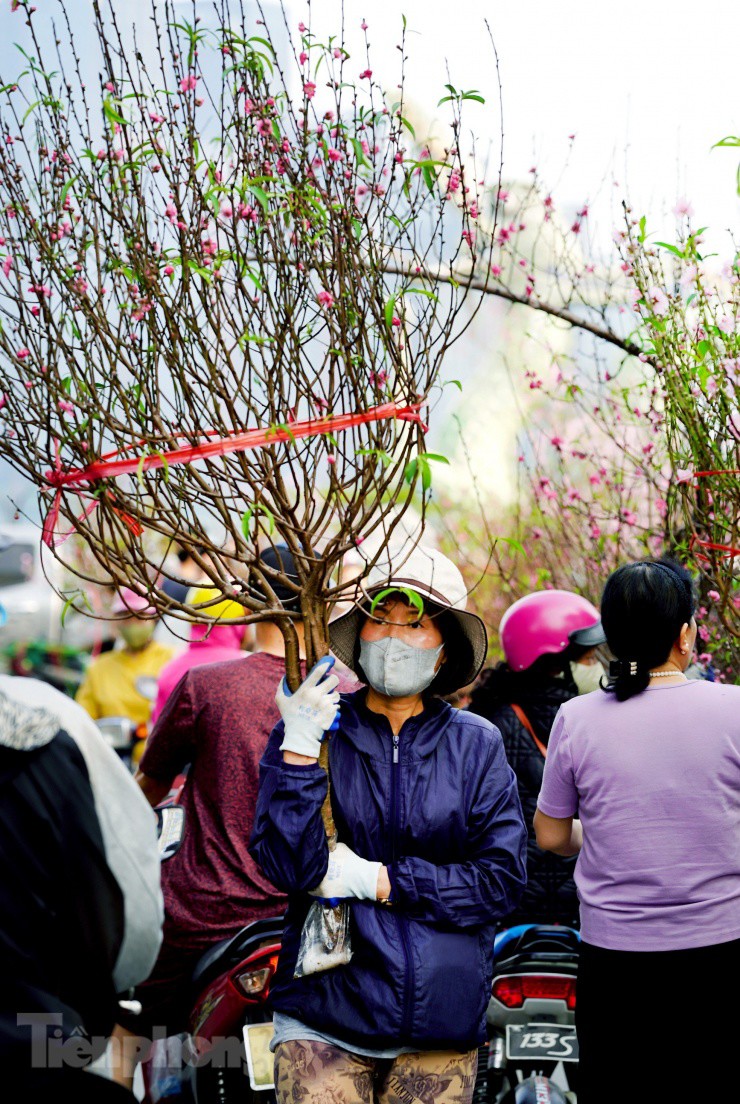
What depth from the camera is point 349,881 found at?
11.0ft

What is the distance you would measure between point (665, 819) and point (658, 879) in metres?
0.16

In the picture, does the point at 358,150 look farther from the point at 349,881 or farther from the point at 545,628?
the point at 545,628

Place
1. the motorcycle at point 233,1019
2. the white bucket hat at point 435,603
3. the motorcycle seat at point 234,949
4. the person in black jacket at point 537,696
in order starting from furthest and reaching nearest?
the person in black jacket at point 537,696 → the motorcycle seat at point 234,949 → the motorcycle at point 233,1019 → the white bucket hat at point 435,603

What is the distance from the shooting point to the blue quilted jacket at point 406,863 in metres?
3.28

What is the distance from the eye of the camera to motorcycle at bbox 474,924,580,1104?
450cm

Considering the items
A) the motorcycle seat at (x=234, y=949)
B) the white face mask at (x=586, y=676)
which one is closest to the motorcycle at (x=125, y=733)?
the white face mask at (x=586, y=676)

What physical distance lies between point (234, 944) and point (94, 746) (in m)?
2.08

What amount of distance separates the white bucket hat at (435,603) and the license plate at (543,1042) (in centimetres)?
149

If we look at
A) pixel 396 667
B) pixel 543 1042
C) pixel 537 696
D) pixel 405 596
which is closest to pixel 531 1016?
pixel 543 1042

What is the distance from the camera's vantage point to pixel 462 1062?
3.38 meters

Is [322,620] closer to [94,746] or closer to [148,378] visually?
[148,378]

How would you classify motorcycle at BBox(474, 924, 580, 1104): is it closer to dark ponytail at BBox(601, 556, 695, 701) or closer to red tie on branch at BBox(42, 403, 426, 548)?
dark ponytail at BBox(601, 556, 695, 701)

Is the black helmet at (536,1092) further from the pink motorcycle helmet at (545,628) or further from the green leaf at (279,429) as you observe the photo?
the green leaf at (279,429)

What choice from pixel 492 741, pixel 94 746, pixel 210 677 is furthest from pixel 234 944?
pixel 94 746
